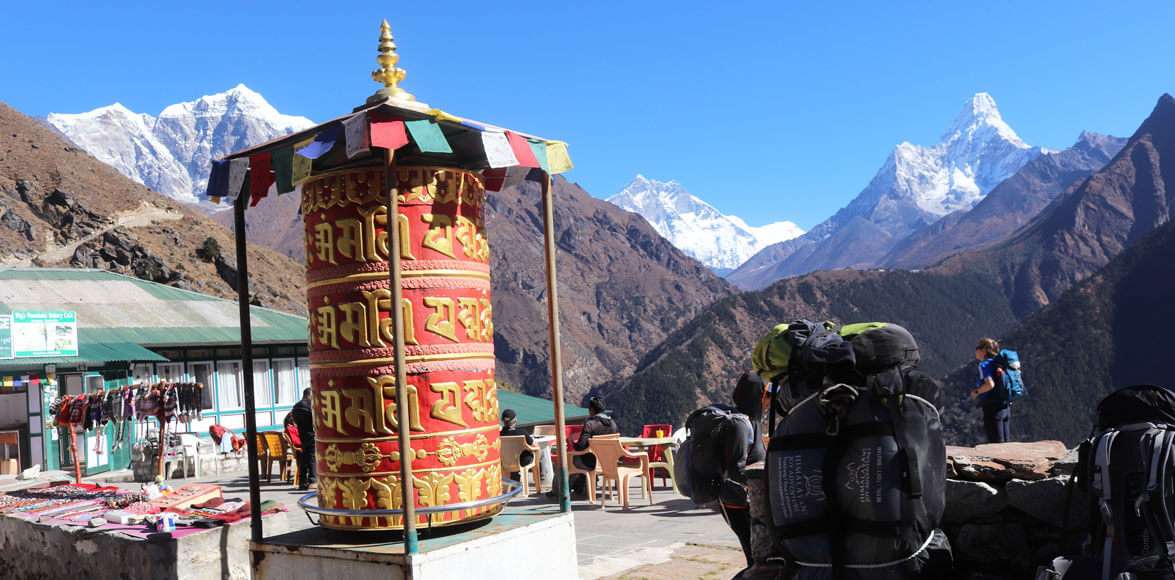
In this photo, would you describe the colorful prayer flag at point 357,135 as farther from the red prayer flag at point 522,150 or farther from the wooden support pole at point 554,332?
the wooden support pole at point 554,332

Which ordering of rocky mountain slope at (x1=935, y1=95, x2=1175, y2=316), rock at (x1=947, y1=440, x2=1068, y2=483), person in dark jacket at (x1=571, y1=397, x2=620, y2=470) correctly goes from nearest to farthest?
rock at (x1=947, y1=440, x2=1068, y2=483) < person in dark jacket at (x1=571, y1=397, x2=620, y2=470) < rocky mountain slope at (x1=935, y1=95, x2=1175, y2=316)

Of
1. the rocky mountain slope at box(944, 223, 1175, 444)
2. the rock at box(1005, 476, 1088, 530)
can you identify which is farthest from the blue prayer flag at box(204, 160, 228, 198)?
the rocky mountain slope at box(944, 223, 1175, 444)

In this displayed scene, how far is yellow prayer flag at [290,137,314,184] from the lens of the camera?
16.5 ft

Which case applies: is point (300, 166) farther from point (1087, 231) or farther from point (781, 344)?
point (1087, 231)

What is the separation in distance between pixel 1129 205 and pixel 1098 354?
84.1m

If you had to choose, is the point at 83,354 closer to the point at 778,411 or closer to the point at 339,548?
the point at 339,548

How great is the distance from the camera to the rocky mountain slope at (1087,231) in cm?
13375

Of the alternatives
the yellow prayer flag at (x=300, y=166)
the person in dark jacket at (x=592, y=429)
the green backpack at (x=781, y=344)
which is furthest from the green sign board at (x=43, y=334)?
the green backpack at (x=781, y=344)

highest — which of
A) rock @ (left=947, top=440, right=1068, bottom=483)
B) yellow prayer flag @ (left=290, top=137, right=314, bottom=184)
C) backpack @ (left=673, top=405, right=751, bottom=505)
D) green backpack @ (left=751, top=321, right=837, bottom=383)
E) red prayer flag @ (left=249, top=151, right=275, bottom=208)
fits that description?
red prayer flag @ (left=249, top=151, right=275, bottom=208)

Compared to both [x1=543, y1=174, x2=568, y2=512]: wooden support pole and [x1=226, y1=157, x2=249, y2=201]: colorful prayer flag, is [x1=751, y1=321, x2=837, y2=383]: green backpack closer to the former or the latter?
[x1=543, y1=174, x2=568, y2=512]: wooden support pole

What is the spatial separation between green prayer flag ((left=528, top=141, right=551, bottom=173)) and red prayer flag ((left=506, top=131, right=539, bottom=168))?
52 mm

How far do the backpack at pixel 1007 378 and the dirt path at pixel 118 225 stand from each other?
58.4m

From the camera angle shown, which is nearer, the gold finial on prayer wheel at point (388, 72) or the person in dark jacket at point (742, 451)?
the person in dark jacket at point (742, 451)

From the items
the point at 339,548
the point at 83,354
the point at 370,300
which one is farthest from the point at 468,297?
the point at 83,354
